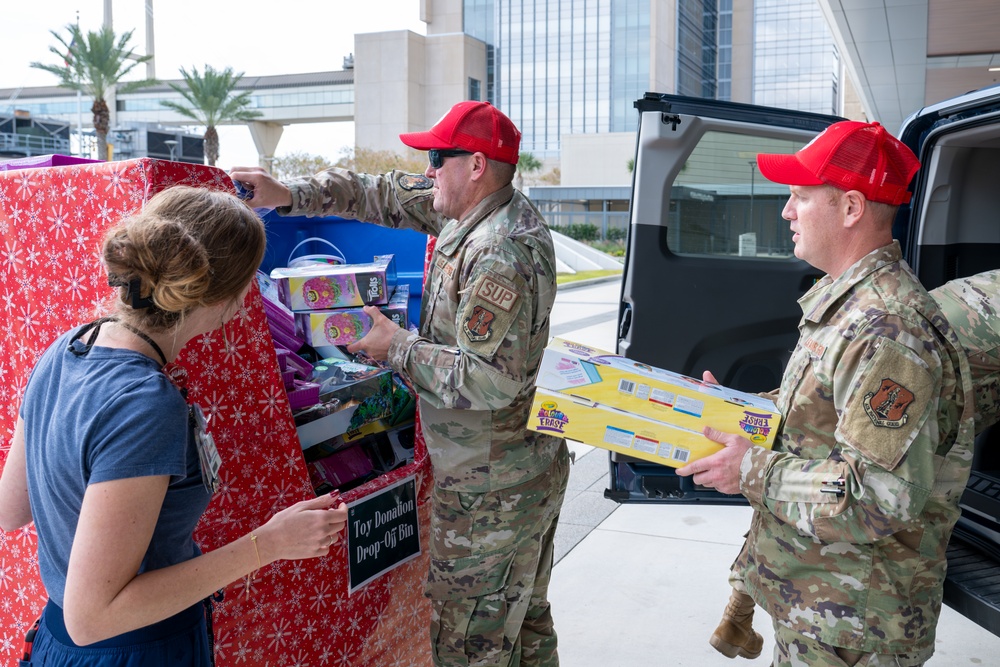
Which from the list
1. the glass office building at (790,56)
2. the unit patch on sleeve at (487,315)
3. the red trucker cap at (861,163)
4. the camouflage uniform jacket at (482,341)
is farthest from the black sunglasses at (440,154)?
the glass office building at (790,56)

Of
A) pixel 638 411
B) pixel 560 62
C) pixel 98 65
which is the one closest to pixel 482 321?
pixel 638 411

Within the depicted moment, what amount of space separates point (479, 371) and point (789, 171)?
874 mm

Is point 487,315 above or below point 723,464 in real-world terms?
above

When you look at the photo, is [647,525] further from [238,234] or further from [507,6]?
[507,6]

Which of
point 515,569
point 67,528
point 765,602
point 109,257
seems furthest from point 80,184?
point 765,602

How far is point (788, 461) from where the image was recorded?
175 cm

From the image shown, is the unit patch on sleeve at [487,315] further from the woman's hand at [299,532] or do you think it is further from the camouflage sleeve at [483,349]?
the woman's hand at [299,532]

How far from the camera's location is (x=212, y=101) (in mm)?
38781

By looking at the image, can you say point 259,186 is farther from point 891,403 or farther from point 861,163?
point 891,403

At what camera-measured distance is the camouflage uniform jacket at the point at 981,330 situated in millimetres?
2359

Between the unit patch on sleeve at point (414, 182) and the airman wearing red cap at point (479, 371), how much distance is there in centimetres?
27

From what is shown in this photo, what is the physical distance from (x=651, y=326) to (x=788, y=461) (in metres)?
1.61

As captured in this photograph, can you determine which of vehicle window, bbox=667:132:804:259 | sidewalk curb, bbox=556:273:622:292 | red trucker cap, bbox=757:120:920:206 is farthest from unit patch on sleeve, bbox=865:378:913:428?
sidewalk curb, bbox=556:273:622:292

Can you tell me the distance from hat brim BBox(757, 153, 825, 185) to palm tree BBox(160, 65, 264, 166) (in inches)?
1566
